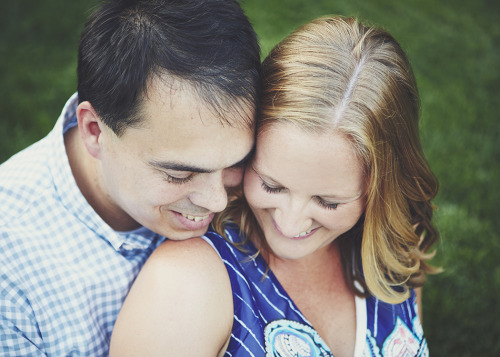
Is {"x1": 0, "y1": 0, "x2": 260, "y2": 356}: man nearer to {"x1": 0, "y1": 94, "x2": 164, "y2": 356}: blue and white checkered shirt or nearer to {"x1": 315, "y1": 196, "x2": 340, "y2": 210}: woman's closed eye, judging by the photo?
{"x1": 0, "y1": 94, "x2": 164, "y2": 356}: blue and white checkered shirt

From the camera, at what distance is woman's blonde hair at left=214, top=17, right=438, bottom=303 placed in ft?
6.68

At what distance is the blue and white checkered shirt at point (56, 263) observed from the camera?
2.10 meters

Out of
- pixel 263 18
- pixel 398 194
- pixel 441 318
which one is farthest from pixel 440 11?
pixel 398 194

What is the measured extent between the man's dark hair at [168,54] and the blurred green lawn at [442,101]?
0.99m

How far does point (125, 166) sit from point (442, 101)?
5.07m

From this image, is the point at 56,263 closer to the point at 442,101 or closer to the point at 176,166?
the point at 176,166

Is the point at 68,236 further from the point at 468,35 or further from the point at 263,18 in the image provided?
the point at 468,35

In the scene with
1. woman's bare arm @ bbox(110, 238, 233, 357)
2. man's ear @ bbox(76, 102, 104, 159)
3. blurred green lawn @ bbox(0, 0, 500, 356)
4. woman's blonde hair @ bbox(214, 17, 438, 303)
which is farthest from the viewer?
blurred green lawn @ bbox(0, 0, 500, 356)

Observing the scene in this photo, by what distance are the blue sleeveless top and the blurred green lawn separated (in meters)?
1.49

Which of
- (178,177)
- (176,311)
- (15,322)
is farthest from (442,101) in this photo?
(15,322)

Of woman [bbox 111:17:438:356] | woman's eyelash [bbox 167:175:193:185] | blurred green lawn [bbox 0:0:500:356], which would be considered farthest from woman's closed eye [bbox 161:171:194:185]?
blurred green lawn [bbox 0:0:500:356]

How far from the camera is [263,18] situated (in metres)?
6.80

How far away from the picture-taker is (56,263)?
219 cm

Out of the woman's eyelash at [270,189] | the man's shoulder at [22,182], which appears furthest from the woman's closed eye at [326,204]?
the man's shoulder at [22,182]
